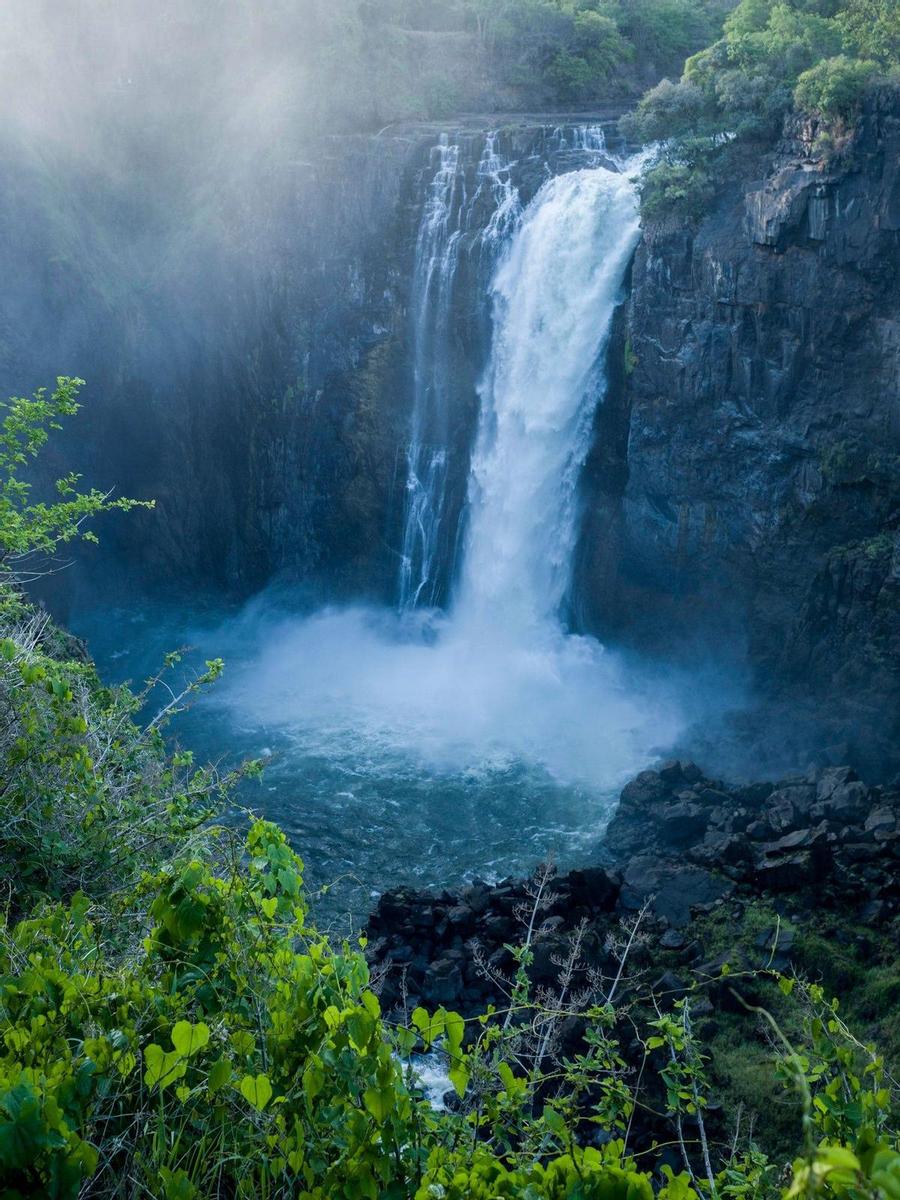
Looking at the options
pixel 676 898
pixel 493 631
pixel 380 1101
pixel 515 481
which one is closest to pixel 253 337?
pixel 515 481

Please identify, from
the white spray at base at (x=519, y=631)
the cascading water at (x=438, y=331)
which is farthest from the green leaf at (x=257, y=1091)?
the cascading water at (x=438, y=331)

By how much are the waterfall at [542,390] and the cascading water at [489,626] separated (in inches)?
1.6

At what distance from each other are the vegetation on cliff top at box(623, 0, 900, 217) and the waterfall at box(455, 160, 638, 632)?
1.58 m

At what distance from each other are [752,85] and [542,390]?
833cm

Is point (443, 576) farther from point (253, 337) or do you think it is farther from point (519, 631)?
point (253, 337)

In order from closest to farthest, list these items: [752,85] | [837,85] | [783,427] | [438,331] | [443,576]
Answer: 1. [837,85]
2. [783,427]
3. [752,85]
4. [438,331]
5. [443,576]

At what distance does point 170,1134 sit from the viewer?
411 centimetres

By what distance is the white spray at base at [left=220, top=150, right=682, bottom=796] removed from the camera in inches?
887

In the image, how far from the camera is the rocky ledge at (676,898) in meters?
13.6

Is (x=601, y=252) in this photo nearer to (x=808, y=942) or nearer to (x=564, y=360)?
(x=564, y=360)

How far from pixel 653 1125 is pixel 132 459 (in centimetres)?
2532

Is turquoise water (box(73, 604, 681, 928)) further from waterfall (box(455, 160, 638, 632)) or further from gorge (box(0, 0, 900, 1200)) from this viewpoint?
waterfall (box(455, 160, 638, 632))

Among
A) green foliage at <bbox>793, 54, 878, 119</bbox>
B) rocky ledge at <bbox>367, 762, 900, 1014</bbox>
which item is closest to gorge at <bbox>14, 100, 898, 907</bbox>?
green foliage at <bbox>793, 54, 878, 119</bbox>

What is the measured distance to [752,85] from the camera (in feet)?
73.4
